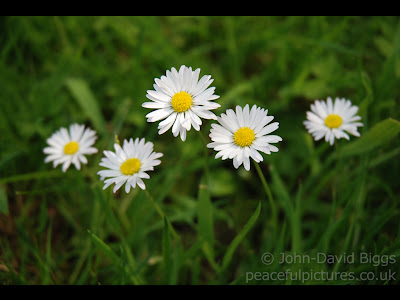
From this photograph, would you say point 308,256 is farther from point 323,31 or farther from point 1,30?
point 1,30

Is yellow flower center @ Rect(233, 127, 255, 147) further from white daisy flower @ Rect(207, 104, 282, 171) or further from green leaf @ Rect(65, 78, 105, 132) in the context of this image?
green leaf @ Rect(65, 78, 105, 132)

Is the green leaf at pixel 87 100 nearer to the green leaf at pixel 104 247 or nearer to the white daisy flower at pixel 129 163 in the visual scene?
the white daisy flower at pixel 129 163

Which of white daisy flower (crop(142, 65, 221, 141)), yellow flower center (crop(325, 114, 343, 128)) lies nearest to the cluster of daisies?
white daisy flower (crop(142, 65, 221, 141))

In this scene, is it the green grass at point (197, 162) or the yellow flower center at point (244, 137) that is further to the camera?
the green grass at point (197, 162)

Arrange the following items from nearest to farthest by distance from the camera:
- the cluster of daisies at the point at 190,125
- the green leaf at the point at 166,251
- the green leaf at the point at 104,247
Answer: the cluster of daisies at the point at 190,125
the green leaf at the point at 104,247
the green leaf at the point at 166,251

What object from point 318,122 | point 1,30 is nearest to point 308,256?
point 318,122

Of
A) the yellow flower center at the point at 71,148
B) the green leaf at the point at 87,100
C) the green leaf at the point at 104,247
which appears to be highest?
the green leaf at the point at 87,100

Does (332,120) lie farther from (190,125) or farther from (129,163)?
(129,163)

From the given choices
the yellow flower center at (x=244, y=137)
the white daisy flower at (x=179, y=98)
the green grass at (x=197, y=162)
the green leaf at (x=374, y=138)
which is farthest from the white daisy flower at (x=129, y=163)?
the green leaf at (x=374, y=138)
